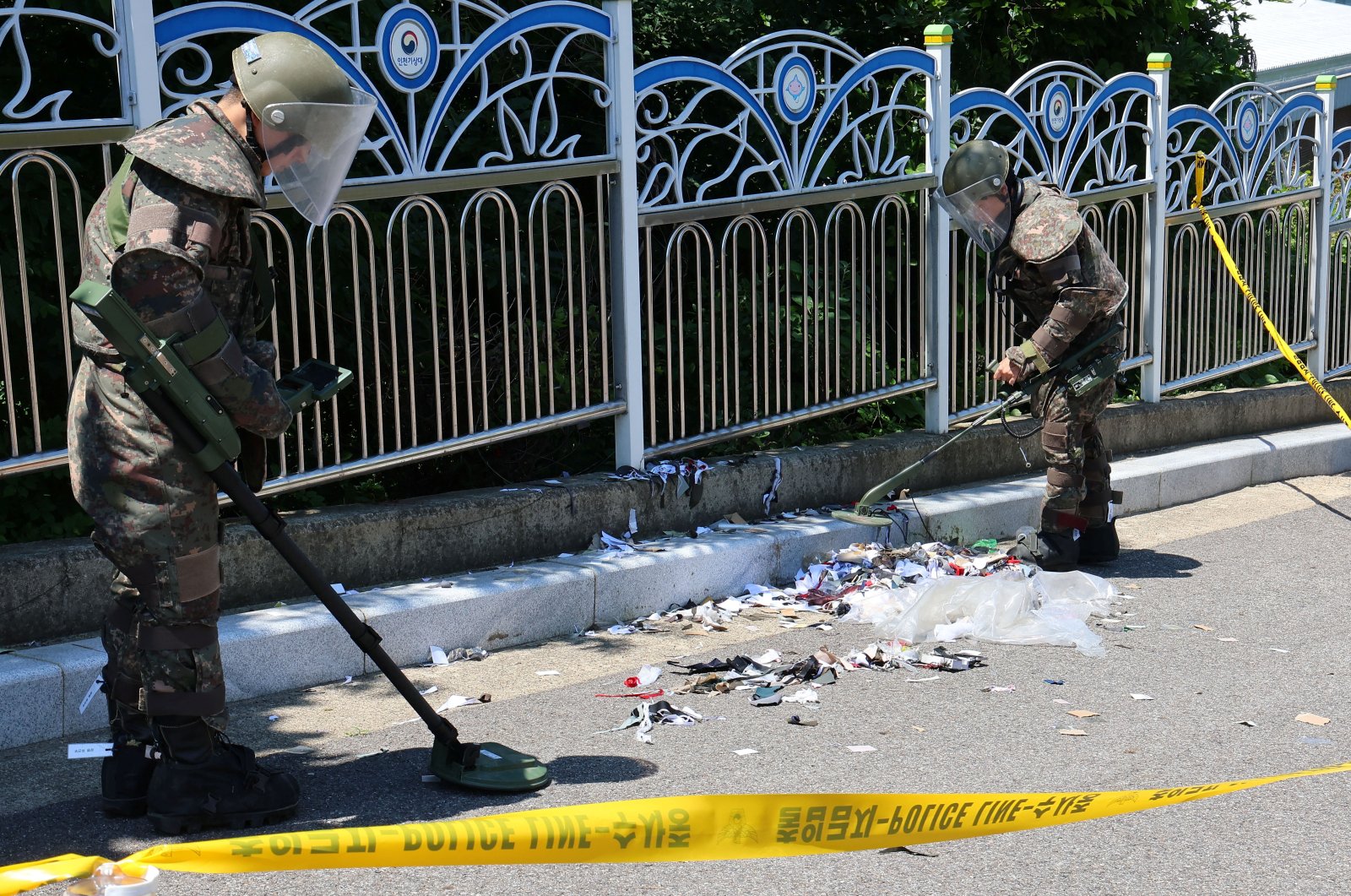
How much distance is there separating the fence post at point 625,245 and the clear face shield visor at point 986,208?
136cm

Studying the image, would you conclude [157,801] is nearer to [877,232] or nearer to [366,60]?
[366,60]

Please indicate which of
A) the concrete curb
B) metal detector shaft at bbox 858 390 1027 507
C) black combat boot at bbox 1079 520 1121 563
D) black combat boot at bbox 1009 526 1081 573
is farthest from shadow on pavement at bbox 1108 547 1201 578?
metal detector shaft at bbox 858 390 1027 507

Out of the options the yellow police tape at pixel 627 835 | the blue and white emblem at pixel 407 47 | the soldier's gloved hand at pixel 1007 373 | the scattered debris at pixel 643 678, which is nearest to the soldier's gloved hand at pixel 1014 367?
the soldier's gloved hand at pixel 1007 373

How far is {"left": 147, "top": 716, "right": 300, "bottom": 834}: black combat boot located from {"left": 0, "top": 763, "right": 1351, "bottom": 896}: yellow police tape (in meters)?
0.66

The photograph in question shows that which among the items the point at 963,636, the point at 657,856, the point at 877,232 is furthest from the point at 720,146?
the point at 657,856

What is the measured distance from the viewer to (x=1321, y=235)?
10250 millimetres

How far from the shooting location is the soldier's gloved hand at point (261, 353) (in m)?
4.07

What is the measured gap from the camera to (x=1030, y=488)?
25.1ft

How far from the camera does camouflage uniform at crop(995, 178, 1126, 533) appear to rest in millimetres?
6383

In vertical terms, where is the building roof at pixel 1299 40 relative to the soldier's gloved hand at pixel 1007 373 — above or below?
above

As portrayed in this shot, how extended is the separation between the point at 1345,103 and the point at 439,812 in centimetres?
1474

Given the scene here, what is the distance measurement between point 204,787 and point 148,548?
0.63 m

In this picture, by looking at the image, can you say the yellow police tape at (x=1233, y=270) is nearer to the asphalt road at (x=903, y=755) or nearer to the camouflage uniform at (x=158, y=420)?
the asphalt road at (x=903, y=755)

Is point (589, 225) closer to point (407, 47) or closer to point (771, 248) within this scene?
point (771, 248)
